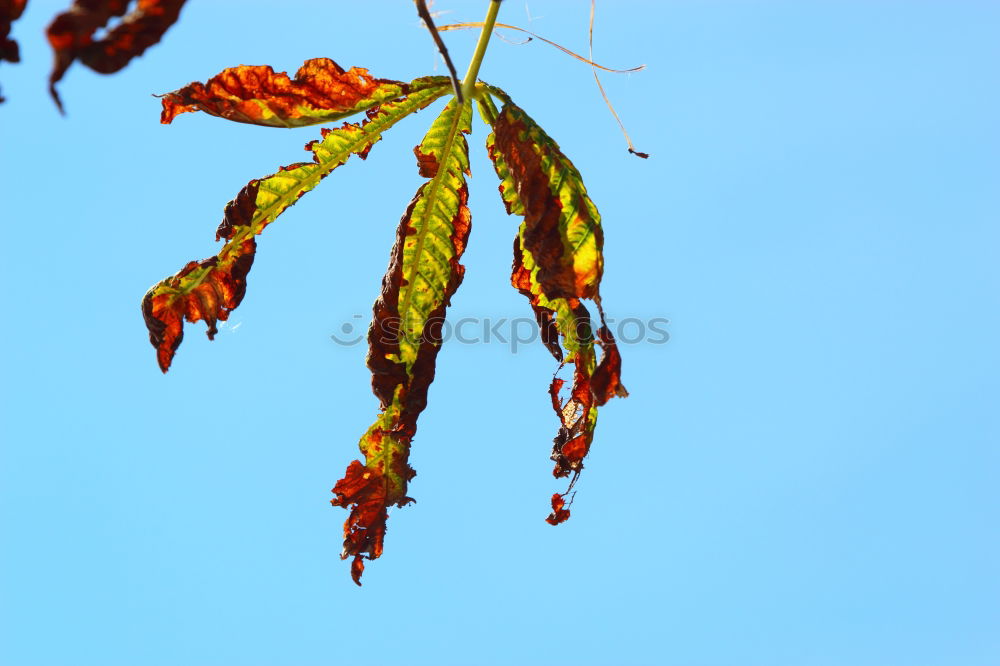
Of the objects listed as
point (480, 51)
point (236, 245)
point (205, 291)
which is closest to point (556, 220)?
point (480, 51)

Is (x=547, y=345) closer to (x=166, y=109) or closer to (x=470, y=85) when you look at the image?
(x=470, y=85)

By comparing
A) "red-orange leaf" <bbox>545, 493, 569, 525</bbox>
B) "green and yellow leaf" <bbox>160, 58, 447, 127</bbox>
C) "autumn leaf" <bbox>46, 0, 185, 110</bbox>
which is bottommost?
"red-orange leaf" <bbox>545, 493, 569, 525</bbox>

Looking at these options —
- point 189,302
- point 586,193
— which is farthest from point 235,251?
point 586,193

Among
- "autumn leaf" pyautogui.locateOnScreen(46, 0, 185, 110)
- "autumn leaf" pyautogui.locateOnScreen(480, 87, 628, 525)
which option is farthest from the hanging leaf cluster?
"autumn leaf" pyautogui.locateOnScreen(46, 0, 185, 110)

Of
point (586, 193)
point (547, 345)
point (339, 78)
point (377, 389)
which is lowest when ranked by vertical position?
point (377, 389)

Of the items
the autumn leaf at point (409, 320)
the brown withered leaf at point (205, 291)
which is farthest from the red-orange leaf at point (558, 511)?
the brown withered leaf at point (205, 291)

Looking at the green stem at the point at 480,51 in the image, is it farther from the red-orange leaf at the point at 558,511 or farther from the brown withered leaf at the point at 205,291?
the red-orange leaf at the point at 558,511

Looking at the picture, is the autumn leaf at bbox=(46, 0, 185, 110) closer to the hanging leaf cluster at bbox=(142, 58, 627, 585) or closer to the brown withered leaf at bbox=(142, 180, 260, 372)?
the hanging leaf cluster at bbox=(142, 58, 627, 585)
